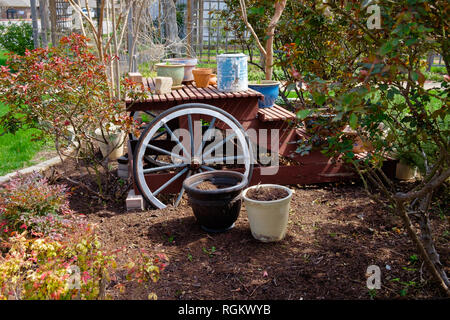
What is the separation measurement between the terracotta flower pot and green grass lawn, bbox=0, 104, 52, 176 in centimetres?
166

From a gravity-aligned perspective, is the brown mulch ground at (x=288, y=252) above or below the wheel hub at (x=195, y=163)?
below

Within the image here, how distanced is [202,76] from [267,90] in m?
0.65

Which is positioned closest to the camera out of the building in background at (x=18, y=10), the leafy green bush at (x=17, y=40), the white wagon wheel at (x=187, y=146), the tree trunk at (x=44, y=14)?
the white wagon wheel at (x=187, y=146)

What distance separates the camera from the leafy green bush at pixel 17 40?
10273mm

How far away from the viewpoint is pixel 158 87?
3.72m

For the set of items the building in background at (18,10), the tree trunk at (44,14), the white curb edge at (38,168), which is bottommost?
the white curb edge at (38,168)

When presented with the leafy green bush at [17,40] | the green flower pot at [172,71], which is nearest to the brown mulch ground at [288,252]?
the green flower pot at [172,71]

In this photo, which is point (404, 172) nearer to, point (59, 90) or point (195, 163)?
point (195, 163)

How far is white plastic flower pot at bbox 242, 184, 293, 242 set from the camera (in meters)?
2.82

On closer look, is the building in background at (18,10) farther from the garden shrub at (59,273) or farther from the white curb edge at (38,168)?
the garden shrub at (59,273)

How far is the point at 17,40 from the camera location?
416 inches

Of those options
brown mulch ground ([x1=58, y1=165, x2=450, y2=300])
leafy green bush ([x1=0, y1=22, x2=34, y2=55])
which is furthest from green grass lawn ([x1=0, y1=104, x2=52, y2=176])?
leafy green bush ([x1=0, y1=22, x2=34, y2=55])

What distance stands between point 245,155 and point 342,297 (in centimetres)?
156

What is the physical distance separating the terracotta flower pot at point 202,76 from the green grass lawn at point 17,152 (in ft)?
5.46
